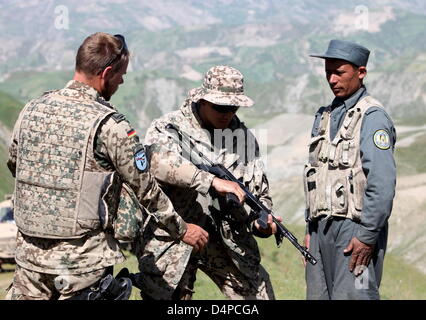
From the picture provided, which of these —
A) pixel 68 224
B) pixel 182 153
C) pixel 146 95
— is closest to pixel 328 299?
pixel 182 153

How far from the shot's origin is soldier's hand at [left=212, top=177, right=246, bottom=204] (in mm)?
6051

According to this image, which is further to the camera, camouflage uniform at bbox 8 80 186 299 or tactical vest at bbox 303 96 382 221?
tactical vest at bbox 303 96 382 221

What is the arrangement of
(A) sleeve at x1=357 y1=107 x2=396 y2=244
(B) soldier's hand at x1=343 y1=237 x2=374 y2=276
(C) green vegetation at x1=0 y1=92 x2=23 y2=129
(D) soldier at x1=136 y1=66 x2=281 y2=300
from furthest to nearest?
(C) green vegetation at x1=0 y1=92 x2=23 y2=129
(D) soldier at x1=136 y1=66 x2=281 y2=300
(B) soldier's hand at x1=343 y1=237 x2=374 y2=276
(A) sleeve at x1=357 y1=107 x2=396 y2=244

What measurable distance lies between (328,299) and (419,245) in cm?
2948

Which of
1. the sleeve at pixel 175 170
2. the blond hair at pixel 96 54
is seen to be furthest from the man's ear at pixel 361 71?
the blond hair at pixel 96 54

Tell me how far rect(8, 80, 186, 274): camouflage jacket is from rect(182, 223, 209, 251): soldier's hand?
0.73 meters

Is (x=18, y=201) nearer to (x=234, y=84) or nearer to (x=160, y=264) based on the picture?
Result: (x=160, y=264)

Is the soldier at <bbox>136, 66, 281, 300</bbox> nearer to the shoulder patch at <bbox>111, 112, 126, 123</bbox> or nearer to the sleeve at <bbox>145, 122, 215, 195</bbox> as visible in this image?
the sleeve at <bbox>145, 122, 215, 195</bbox>

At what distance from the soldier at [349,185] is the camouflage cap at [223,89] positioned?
778mm

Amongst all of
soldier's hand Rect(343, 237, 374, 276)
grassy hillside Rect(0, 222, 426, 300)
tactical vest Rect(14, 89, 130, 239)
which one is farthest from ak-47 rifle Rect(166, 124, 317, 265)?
grassy hillside Rect(0, 222, 426, 300)

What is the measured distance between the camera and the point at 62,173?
5.01m

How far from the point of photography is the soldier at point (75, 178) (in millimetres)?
5012

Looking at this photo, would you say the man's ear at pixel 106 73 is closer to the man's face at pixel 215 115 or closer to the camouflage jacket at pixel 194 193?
the camouflage jacket at pixel 194 193
